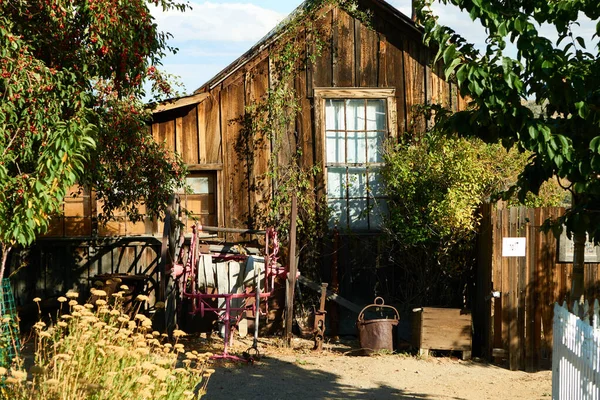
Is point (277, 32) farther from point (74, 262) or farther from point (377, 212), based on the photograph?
point (74, 262)

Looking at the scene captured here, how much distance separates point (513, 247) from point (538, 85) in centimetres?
497

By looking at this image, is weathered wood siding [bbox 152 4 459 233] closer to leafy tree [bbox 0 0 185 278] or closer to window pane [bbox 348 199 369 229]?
window pane [bbox 348 199 369 229]

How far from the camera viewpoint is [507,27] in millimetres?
5797

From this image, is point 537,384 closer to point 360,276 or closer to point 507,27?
point 360,276

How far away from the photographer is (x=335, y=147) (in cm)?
1355

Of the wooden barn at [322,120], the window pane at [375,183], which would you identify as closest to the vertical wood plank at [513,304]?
the wooden barn at [322,120]

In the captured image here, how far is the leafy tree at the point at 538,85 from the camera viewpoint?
573 centimetres

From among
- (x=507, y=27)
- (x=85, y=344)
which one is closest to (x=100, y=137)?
(x=85, y=344)

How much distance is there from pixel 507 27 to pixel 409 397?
4.86 m

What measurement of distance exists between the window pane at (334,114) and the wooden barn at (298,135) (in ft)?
0.05

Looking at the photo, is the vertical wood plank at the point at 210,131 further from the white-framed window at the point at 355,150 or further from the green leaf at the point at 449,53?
the green leaf at the point at 449,53

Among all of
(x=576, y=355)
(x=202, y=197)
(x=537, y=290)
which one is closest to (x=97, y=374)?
(x=576, y=355)

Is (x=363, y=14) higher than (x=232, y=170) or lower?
higher

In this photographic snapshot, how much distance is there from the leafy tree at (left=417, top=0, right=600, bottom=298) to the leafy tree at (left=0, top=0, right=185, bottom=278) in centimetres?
354
